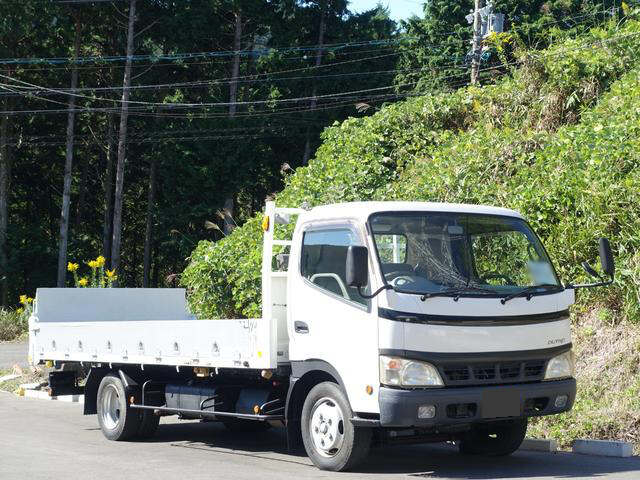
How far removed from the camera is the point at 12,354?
26281 mm

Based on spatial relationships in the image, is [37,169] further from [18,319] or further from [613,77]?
[613,77]

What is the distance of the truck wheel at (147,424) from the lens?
1210 centimetres

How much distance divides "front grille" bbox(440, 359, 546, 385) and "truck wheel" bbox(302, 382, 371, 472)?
985 mm

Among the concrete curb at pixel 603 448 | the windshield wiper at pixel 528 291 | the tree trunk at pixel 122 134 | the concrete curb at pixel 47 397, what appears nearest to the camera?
the windshield wiper at pixel 528 291

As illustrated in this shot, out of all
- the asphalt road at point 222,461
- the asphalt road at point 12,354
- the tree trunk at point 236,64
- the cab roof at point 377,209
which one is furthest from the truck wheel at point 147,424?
the tree trunk at point 236,64

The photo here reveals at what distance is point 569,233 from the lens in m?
14.6

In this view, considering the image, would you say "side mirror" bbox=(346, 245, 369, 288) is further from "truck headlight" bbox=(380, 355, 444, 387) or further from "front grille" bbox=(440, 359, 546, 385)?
"front grille" bbox=(440, 359, 546, 385)

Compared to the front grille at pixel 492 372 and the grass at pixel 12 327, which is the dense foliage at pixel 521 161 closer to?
the front grille at pixel 492 372

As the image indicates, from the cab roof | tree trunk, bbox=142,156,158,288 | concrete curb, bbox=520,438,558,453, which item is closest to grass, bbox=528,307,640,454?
concrete curb, bbox=520,438,558,453

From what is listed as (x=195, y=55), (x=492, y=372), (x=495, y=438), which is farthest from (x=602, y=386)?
(x=195, y=55)

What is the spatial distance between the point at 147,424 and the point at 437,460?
149 inches

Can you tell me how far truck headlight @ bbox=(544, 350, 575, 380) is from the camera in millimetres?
9164

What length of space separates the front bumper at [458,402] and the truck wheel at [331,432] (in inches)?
22.9

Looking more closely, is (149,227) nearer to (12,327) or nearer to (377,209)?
(12,327)
